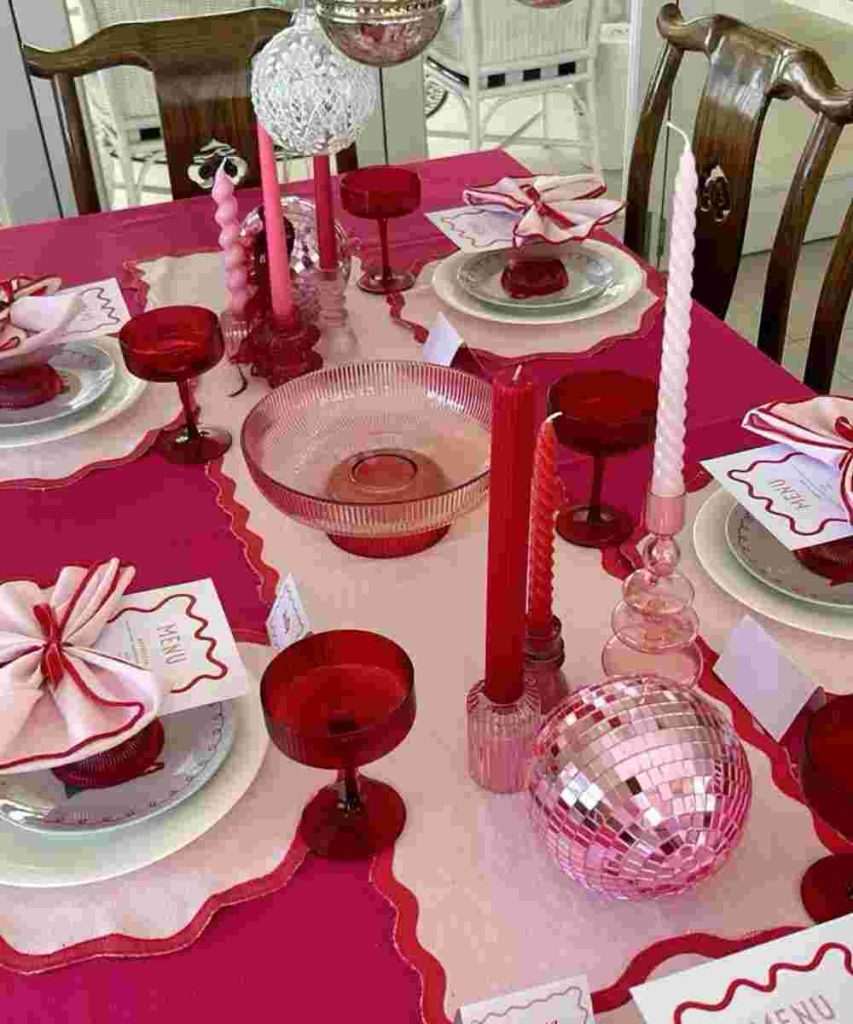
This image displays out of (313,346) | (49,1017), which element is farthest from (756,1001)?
(313,346)

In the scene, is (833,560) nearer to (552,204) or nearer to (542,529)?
(542,529)

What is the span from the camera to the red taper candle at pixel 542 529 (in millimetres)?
643

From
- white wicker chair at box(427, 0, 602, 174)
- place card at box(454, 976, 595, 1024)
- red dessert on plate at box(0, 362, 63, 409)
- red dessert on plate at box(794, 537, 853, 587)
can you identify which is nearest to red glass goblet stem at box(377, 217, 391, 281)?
red dessert on plate at box(0, 362, 63, 409)

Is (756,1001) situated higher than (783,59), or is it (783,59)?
(783,59)

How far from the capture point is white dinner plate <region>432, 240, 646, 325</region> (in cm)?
123

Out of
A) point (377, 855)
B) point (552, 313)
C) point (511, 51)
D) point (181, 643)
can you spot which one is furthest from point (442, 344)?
point (511, 51)

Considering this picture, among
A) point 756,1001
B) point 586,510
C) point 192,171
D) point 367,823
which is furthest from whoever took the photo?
point 192,171

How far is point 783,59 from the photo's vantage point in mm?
1357

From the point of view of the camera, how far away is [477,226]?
1.39 m

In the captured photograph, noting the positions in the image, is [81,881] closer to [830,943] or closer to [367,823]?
[367,823]

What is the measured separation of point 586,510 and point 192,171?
40.3 inches

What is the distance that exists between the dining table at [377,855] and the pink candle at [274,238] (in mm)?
95

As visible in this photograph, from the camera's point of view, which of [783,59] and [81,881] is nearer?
[81,881]

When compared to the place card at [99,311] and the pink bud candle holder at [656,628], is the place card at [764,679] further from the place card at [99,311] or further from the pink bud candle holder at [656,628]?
the place card at [99,311]
